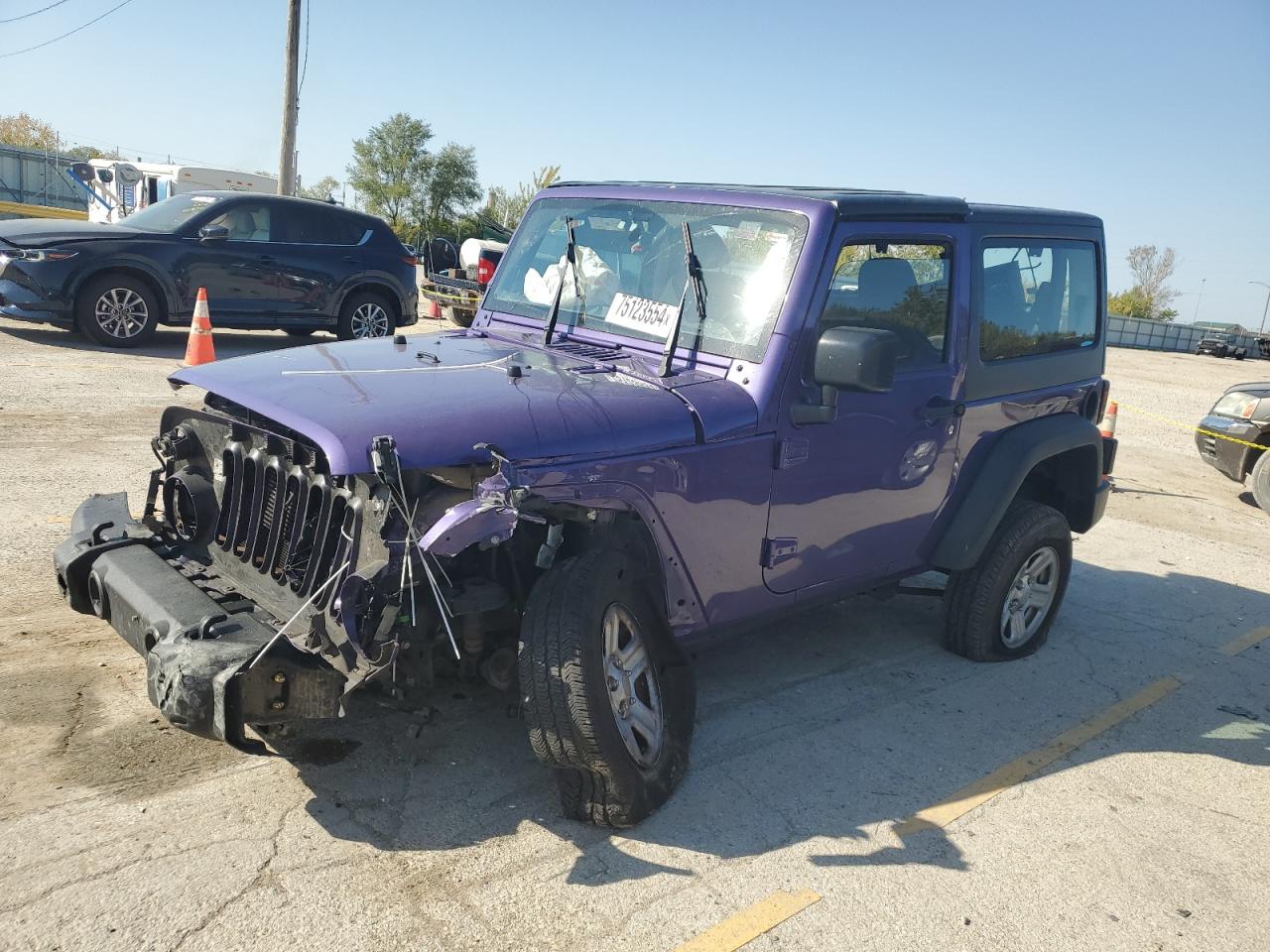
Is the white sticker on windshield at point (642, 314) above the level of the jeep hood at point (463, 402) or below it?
above

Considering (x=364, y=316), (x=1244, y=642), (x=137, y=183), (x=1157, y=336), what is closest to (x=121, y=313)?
(x=364, y=316)

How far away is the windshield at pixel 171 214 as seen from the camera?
1152 centimetres

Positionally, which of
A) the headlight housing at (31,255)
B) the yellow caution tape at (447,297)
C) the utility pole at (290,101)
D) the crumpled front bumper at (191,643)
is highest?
the utility pole at (290,101)

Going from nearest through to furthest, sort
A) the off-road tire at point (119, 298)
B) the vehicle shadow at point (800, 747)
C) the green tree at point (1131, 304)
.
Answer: the vehicle shadow at point (800, 747) < the off-road tire at point (119, 298) < the green tree at point (1131, 304)

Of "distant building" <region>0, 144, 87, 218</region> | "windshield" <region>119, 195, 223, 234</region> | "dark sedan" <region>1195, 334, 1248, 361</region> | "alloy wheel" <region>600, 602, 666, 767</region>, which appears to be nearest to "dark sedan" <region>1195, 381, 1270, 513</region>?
"alloy wheel" <region>600, 602, 666, 767</region>

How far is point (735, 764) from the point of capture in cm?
394

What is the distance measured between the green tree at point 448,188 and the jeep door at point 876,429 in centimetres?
3900

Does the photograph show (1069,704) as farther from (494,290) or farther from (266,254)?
(266,254)

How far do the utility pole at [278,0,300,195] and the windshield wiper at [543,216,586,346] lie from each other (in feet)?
54.0

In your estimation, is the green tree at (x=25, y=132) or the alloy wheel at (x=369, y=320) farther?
the green tree at (x=25, y=132)

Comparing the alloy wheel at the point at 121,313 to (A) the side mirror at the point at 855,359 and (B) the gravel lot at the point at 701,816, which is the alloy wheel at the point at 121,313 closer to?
(B) the gravel lot at the point at 701,816

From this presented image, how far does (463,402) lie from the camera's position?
3.33 m

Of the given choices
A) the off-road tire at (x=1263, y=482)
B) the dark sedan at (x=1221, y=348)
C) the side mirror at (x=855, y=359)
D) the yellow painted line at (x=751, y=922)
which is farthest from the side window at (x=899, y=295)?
the dark sedan at (x=1221, y=348)

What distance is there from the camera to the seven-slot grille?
322cm
